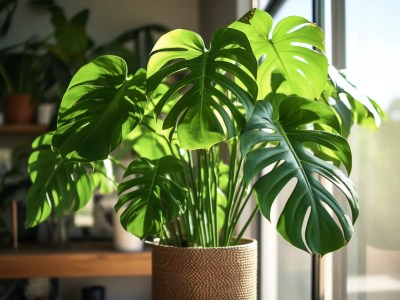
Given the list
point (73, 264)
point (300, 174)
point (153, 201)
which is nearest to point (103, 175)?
point (153, 201)

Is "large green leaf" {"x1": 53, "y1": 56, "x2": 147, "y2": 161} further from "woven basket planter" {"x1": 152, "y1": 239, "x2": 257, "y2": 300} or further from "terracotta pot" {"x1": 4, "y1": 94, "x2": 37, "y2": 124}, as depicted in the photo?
"terracotta pot" {"x1": 4, "y1": 94, "x2": 37, "y2": 124}

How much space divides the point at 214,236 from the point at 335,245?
56 centimetres

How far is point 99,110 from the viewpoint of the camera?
1244mm

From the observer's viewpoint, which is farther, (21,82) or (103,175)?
(21,82)

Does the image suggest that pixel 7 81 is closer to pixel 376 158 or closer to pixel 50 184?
pixel 50 184

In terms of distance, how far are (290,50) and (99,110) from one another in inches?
17.3

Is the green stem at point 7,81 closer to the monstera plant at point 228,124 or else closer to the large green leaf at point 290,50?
the monstera plant at point 228,124

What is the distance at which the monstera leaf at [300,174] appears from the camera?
913mm

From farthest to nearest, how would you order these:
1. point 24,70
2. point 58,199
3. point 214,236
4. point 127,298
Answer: point 127,298
point 24,70
point 58,199
point 214,236

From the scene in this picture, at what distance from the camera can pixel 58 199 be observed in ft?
5.34

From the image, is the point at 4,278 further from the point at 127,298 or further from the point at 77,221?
the point at 127,298

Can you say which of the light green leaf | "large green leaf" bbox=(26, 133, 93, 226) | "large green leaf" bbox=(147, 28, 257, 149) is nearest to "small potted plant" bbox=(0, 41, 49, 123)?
the light green leaf

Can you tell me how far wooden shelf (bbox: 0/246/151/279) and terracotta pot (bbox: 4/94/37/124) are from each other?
768 mm

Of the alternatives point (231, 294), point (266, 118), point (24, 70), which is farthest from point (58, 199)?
point (24, 70)
